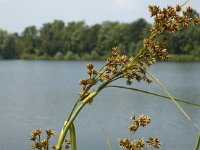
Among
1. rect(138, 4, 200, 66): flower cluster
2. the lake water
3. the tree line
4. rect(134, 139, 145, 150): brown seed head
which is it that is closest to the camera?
rect(138, 4, 200, 66): flower cluster

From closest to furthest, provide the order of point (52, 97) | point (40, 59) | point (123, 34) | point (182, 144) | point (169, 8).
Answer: point (169, 8)
point (182, 144)
point (52, 97)
point (123, 34)
point (40, 59)

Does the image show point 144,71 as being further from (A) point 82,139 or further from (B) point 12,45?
(B) point 12,45

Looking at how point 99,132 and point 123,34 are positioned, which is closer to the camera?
point 99,132

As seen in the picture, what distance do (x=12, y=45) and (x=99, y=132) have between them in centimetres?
9535

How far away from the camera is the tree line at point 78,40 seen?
101 meters

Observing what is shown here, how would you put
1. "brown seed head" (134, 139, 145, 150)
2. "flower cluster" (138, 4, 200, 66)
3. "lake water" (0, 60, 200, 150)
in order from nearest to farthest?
"flower cluster" (138, 4, 200, 66) < "brown seed head" (134, 139, 145, 150) < "lake water" (0, 60, 200, 150)

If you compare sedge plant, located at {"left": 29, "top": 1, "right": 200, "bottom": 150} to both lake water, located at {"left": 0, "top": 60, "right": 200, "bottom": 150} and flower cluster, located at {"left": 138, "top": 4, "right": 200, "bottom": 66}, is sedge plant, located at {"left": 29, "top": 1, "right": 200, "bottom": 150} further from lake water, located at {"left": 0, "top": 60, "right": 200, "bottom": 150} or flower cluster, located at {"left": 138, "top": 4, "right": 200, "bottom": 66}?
lake water, located at {"left": 0, "top": 60, "right": 200, "bottom": 150}

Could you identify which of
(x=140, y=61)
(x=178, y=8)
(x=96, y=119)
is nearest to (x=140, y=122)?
(x=140, y=61)

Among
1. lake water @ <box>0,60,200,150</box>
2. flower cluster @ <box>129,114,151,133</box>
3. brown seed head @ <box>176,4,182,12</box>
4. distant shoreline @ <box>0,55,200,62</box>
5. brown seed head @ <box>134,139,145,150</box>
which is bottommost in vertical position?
distant shoreline @ <box>0,55,200,62</box>

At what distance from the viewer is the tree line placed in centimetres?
10138

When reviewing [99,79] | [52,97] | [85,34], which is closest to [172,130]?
[52,97]

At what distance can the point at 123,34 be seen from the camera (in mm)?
104062

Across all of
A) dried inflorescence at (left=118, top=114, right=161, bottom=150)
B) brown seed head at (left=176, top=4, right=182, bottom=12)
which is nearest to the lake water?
dried inflorescence at (left=118, top=114, right=161, bottom=150)

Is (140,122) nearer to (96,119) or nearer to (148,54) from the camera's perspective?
(148,54)
